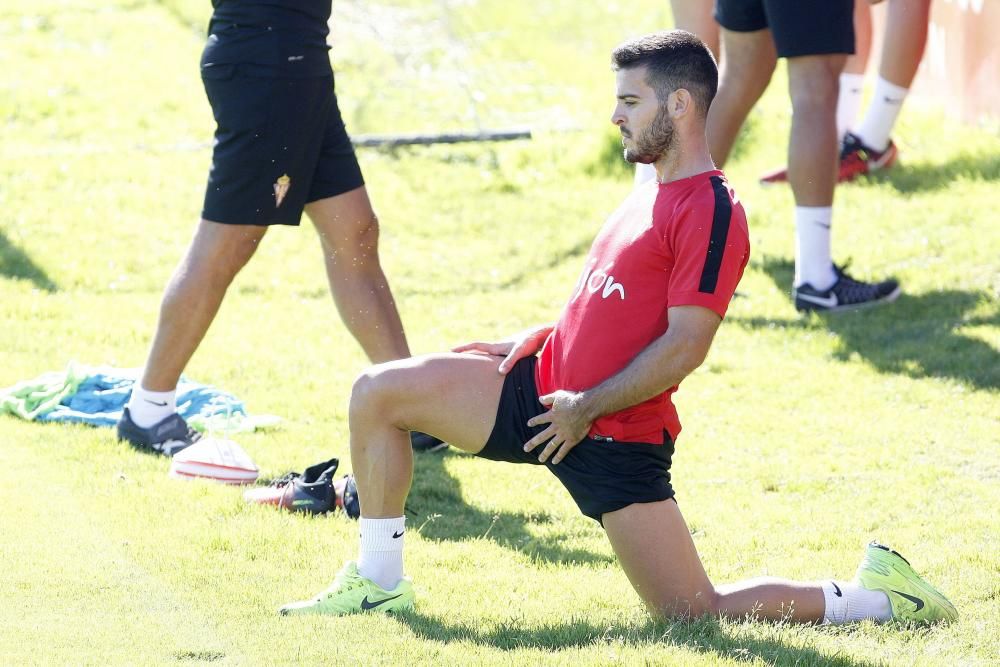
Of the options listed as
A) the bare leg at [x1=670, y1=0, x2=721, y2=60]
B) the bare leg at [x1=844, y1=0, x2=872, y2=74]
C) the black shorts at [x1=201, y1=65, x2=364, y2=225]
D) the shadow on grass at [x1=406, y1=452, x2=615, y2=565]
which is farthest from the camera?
the bare leg at [x1=844, y1=0, x2=872, y2=74]

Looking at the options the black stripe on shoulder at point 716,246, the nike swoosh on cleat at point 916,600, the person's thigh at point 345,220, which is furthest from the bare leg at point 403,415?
the person's thigh at point 345,220

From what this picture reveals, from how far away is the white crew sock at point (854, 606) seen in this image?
11.9 ft

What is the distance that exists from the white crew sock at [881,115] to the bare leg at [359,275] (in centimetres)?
430

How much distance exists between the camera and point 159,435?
5.03m

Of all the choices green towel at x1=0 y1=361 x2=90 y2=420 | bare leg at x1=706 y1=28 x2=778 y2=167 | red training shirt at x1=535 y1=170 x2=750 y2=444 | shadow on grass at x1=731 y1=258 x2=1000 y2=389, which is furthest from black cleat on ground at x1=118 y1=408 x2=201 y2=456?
bare leg at x1=706 y1=28 x2=778 y2=167

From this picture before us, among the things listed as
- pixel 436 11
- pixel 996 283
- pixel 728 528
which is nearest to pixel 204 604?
pixel 728 528

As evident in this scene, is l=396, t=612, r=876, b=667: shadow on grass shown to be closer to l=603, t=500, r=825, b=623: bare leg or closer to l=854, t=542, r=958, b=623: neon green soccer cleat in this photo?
l=603, t=500, r=825, b=623: bare leg

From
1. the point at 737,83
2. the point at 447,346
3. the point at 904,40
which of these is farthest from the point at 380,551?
the point at 904,40

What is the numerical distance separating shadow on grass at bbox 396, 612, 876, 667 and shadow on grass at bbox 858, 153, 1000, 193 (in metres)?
5.40

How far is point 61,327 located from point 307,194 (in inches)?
81.6

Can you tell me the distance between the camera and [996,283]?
6863 mm

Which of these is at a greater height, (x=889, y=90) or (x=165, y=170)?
(x=889, y=90)

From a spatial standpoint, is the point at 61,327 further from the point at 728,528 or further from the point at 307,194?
the point at 728,528

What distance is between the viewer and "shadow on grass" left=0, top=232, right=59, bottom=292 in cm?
711
